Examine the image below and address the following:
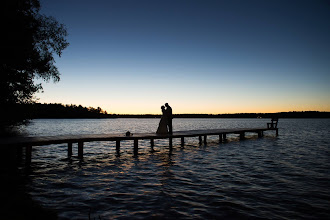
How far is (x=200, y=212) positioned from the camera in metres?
6.00

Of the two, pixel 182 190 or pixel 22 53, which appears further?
pixel 22 53

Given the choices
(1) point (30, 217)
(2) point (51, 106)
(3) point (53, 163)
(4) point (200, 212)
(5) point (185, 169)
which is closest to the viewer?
(1) point (30, 217)

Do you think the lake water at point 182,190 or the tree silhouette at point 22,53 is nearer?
the lake water at point 182,190

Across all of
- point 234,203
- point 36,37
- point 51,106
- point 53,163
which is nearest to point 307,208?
point 234,203

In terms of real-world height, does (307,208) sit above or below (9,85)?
below

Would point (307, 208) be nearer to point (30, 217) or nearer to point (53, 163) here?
point (30, 217)

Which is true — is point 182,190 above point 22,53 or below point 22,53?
below

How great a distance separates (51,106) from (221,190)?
677 ft

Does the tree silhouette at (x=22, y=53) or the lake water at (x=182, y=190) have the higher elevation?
the tree silhouette at (x=22, y=53)

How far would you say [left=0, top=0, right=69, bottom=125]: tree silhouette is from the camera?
15.5 meters

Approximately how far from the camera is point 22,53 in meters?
16.8

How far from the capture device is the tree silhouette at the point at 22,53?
50.9ft

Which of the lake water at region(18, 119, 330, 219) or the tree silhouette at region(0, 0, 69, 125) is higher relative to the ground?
the tree silhouette at region(0, 0, 69, 125)

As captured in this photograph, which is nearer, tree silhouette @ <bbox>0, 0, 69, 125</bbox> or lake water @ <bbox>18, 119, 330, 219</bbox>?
lake water @ <bbox>18, 119, 330, 219</bbox>
